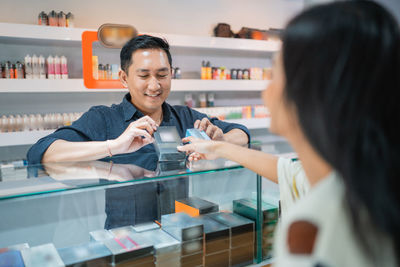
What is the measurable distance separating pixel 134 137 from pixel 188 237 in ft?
1.62

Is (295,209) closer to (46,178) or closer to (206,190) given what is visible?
(46,178)

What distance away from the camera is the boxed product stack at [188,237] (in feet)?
3.70

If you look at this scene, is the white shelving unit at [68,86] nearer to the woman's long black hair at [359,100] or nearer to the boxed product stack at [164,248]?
the boxed product stack at [164,248]

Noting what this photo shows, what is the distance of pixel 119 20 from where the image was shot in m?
4.07

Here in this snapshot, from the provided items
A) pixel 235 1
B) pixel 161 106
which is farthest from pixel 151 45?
pixel 235 1

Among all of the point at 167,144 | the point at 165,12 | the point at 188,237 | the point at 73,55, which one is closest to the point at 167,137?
the point at 167,144

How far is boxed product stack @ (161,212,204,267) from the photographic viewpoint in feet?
3.70

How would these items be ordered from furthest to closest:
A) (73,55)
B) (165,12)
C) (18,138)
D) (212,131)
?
(165,12)
(73,55)
(18,138)
(212,131)

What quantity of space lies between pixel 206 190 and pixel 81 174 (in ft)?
1.81

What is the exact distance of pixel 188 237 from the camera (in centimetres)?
113

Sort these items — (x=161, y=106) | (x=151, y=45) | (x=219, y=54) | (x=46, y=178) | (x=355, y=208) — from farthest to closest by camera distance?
(x=219, y=54) < (x=161, y=106) < (x=151, y=45) < (x=46, y=178) < (x=355, y=208)

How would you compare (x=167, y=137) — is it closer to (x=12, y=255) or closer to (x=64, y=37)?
(x=12, y=255)

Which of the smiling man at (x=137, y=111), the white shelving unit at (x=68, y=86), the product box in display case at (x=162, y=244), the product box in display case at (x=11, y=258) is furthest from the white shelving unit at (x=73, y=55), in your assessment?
the product box in display case at (x=11, y=258)

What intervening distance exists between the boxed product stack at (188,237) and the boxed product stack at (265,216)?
24 centimetres
